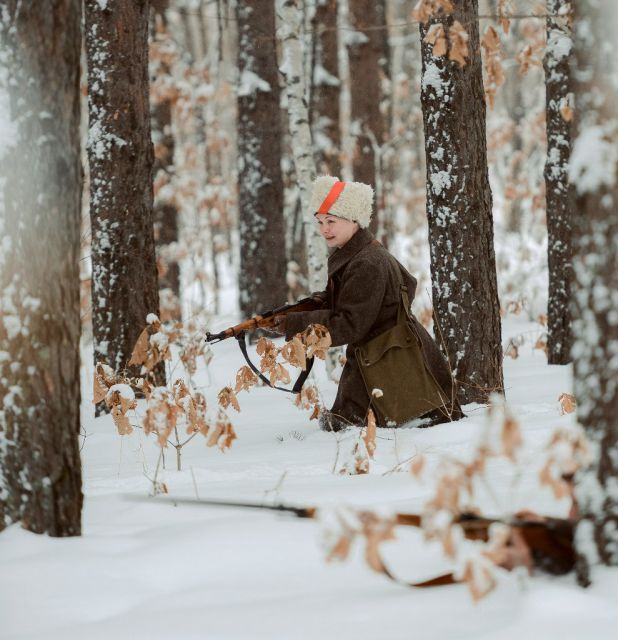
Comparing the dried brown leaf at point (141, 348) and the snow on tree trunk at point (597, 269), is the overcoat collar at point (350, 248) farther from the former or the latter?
the snow on tree trunk at point (597, 269)

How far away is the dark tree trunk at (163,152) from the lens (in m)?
11.3

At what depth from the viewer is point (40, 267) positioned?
8.54 feet

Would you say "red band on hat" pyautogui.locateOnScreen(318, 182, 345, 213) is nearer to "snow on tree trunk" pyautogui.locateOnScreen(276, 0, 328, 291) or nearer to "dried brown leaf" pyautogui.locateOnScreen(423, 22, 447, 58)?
"dried brown leaf" pyautogui.locateOnScreen(423, 22, 447, 58)

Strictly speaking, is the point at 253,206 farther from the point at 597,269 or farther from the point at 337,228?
the point at 597,269

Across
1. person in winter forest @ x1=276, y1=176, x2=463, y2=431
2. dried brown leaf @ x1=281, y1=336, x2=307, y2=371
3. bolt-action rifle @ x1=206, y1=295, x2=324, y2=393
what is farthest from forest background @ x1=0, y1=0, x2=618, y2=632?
person in winter forest @ x1=276, y1=176, x2=463, y2=431

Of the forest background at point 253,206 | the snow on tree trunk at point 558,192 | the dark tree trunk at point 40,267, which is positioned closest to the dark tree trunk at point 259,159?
the forest background at point 253,206

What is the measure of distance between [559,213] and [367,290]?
3.09 metres

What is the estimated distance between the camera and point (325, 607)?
7.18 ft

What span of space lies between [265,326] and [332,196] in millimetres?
826

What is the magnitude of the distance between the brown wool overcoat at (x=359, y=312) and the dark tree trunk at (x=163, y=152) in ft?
20.6

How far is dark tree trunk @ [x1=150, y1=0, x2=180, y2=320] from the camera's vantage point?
11.3 meters

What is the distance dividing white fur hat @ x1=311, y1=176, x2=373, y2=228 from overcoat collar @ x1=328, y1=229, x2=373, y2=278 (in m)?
0.09

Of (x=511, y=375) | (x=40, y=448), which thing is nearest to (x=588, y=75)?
(x=40, y=448)

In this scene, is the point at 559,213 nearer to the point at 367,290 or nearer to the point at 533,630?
the point at 367,290
